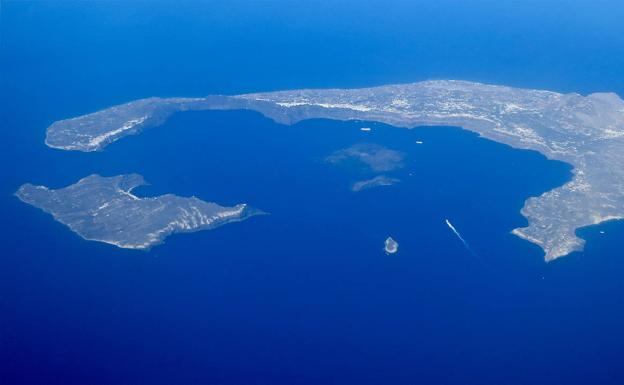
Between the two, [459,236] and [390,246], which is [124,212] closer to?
[390,246]

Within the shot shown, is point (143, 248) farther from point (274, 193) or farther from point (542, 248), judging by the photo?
point (542, 248)

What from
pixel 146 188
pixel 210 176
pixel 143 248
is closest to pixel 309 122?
pixel 210 176

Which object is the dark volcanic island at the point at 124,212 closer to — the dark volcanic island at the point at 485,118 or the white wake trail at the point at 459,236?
the dark volcanic island at the point at 485,118

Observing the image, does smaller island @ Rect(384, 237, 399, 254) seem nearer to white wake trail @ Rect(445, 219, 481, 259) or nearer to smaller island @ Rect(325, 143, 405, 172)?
white wake trail @ Rect(445, 219, 481, 259)

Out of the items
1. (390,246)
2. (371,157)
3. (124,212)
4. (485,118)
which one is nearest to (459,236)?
(390,246)

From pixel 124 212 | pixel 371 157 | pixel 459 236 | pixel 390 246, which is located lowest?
pixel 390 246
